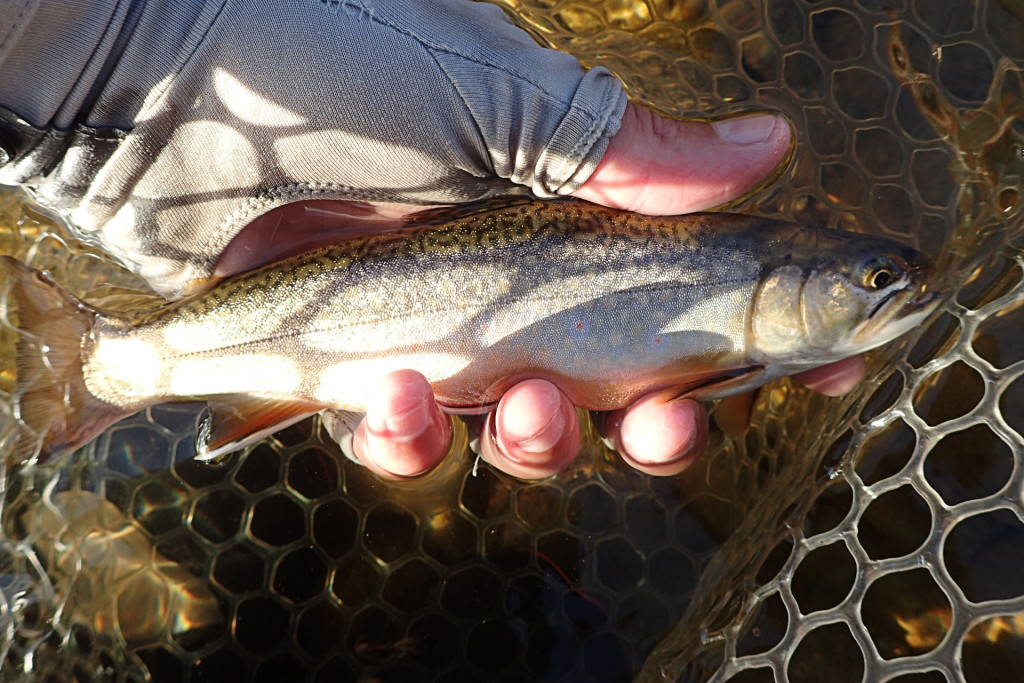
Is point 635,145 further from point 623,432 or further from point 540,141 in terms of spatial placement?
point 623,432

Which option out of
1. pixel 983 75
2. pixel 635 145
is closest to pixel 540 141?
pixel 635 145

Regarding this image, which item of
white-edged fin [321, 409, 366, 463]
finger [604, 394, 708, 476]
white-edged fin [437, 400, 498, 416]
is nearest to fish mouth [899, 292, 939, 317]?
finger [604, 394, 708, 476]

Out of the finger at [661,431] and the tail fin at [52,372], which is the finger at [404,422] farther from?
the tail fin at [52,372]

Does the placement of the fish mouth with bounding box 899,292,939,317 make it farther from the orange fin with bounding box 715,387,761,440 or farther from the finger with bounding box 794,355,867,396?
the orange fin with bounding box 715,387,761,440

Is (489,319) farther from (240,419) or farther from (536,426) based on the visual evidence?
(240,419)

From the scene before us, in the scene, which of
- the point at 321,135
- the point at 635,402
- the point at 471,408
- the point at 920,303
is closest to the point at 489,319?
the point at 471,408

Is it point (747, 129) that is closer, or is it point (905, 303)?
point (905, 303)

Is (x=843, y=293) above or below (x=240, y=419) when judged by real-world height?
above
